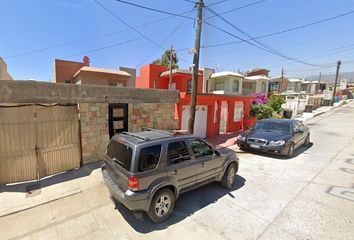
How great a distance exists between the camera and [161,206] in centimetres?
393

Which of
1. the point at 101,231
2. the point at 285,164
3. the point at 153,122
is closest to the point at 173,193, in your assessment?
the point at 101,231

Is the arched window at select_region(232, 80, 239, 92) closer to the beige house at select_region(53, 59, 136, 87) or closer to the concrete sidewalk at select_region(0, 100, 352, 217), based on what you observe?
the beige house at select_region(53, 59, 136, 87)

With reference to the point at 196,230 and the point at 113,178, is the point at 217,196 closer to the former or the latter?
the point at 196,230

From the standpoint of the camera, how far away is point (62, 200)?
15.3 ft

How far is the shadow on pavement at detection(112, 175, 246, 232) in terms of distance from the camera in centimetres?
378

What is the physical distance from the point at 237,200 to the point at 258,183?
4.47ft

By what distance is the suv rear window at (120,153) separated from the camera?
3.71 m

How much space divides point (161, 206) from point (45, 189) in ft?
11.2

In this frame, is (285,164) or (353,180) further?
(285,164)

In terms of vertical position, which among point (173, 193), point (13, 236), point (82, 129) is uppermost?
point (82, 129)

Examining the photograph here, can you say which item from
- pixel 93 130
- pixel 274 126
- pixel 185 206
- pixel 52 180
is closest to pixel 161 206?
pixel 185 206

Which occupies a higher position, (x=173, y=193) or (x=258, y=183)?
(x=173, y=193)

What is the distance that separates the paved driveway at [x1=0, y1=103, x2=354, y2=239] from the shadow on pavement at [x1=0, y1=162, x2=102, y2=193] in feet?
3.51

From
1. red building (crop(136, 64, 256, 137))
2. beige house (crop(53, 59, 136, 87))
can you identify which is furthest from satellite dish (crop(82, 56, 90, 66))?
red building (crop(136, 64, 256, 137))
